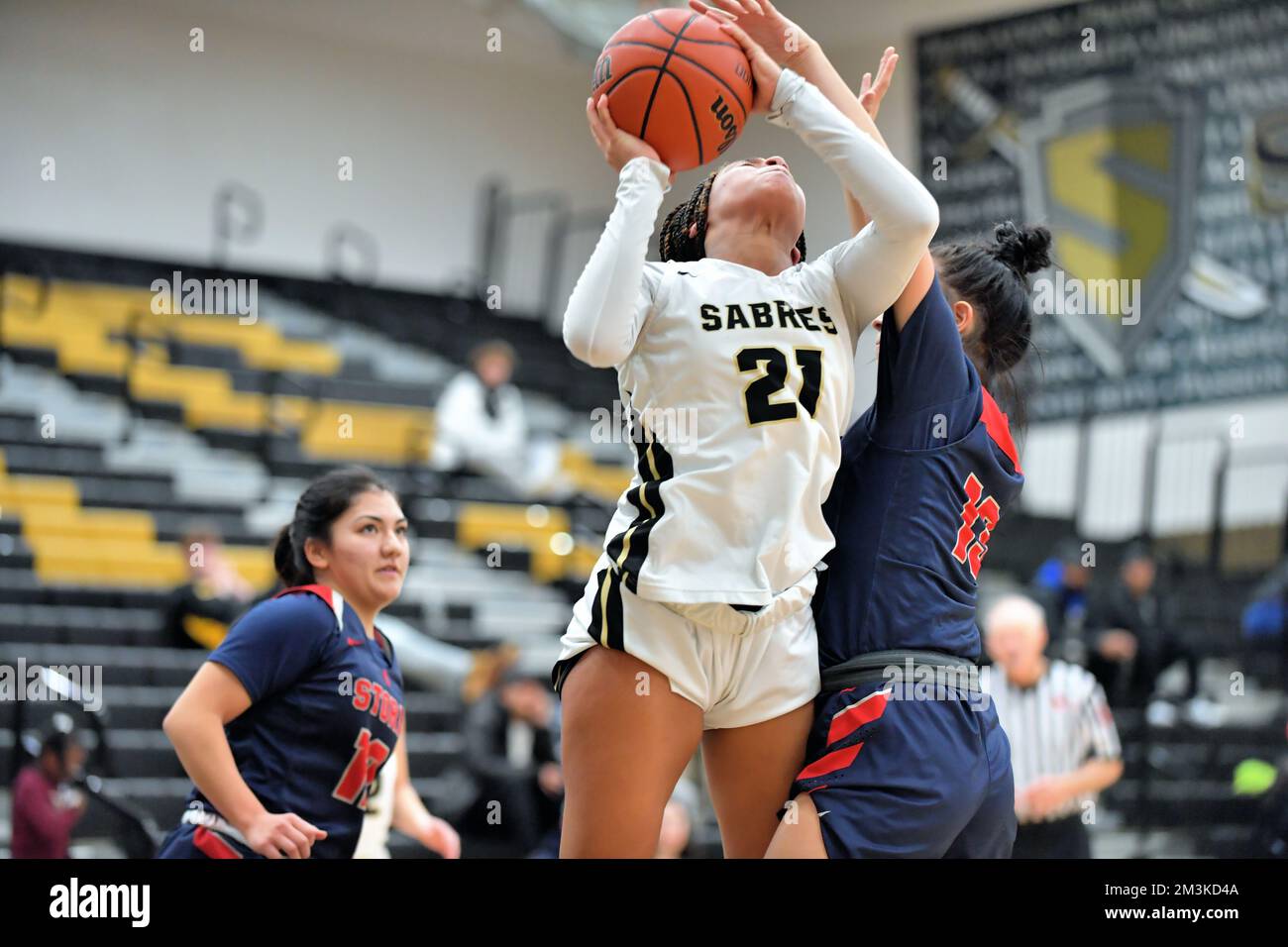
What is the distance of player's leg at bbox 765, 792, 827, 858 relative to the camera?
9.06 feet

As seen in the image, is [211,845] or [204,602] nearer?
[211,845]

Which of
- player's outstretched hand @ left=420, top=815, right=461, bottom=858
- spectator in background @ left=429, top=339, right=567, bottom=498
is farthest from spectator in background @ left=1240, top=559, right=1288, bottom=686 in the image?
player's outstretched hand @ left=420, top=815, right=461, bottom=858

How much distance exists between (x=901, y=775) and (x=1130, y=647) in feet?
25.6

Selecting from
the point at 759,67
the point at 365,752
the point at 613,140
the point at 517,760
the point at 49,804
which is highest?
the point at 759,67

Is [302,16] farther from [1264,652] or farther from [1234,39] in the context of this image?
[1264,652]

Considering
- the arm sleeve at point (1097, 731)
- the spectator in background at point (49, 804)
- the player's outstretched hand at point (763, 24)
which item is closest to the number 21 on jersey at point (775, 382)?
the player's outstretched hand at point (763, 24)

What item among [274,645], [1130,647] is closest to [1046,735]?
[274,645]

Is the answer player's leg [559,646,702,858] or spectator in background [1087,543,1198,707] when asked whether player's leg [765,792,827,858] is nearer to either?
player's leg [559,646,702,858]

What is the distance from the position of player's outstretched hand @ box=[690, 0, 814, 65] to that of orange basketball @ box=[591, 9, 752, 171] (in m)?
0.06

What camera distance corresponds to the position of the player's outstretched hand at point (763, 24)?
117 inches

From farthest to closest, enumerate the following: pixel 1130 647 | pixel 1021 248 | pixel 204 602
Answer: 1. pixel 1130 647
2. pixel 204 602
3. pixel 1021 248

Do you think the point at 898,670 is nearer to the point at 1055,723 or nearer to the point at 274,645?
the point at 274,645

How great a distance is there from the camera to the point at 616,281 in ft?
9.01
